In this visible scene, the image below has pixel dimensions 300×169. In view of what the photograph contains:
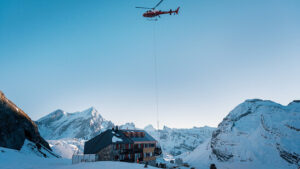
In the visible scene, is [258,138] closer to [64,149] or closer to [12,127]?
[12,127]

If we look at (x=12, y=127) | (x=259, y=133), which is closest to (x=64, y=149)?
(x=12, y=127)

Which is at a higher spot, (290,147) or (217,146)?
(290,147)

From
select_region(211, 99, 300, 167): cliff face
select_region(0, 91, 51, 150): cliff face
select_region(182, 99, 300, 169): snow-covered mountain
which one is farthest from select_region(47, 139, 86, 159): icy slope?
select_region(211, 99, 300, 167): cliff face

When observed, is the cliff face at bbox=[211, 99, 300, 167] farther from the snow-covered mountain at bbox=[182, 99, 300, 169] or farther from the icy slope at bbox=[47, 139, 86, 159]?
the icy slope at bbox=[47, 139, 86, 159]

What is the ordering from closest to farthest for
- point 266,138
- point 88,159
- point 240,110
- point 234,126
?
point 88,159 < point 266,138 < point 234,126 < point 240,110

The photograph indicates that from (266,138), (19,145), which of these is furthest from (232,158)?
(19,145)

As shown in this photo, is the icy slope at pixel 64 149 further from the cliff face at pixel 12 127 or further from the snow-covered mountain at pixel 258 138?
the snow-covered mountain at pixel 258 138

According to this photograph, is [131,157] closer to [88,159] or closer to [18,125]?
[88,159]
